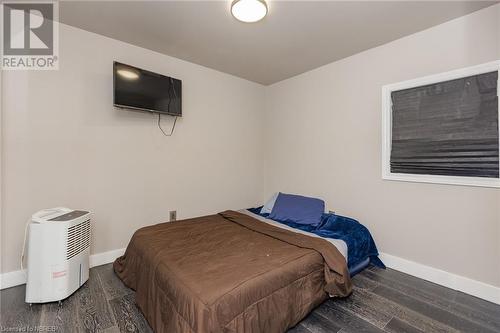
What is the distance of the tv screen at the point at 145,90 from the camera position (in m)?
2.53

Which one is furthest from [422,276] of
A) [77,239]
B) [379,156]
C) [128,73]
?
[128,73]

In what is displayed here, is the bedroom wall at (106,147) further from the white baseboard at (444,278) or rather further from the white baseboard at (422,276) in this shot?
the white baseboard at (444,278)

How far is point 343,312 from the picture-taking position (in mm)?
1856

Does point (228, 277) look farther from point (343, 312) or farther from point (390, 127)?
point (390, 127)

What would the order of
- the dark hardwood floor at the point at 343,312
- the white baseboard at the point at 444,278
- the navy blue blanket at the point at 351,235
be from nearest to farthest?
the dark hardwood floor at the point at 343,312 → the white baseboard at the point at 444,278 → the navy blue blanket at the point at 351,235

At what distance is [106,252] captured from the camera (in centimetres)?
264

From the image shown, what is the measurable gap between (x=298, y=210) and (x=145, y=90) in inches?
92.6

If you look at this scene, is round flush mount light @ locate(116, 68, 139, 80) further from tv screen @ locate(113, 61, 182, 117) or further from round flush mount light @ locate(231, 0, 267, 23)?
round flush mount light @ locate(231, 0, 267, 23)

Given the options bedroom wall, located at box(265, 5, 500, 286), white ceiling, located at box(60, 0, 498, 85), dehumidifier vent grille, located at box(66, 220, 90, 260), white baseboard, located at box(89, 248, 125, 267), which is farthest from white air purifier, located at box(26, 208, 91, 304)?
bedroom wall, located at box(265, 5, 500, 286)

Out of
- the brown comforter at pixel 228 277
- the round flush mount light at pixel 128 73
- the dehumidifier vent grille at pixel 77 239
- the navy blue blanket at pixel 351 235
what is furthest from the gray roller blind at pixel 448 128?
the dehumidifier vent grille at pixel 77 239

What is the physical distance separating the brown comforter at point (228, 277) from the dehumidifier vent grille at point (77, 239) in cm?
40

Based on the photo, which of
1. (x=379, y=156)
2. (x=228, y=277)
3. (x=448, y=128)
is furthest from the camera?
(x=379, y=156)

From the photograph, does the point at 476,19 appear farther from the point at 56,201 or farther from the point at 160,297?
the point at 56,201

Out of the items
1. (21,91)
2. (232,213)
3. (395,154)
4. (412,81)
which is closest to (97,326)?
(232,213)
